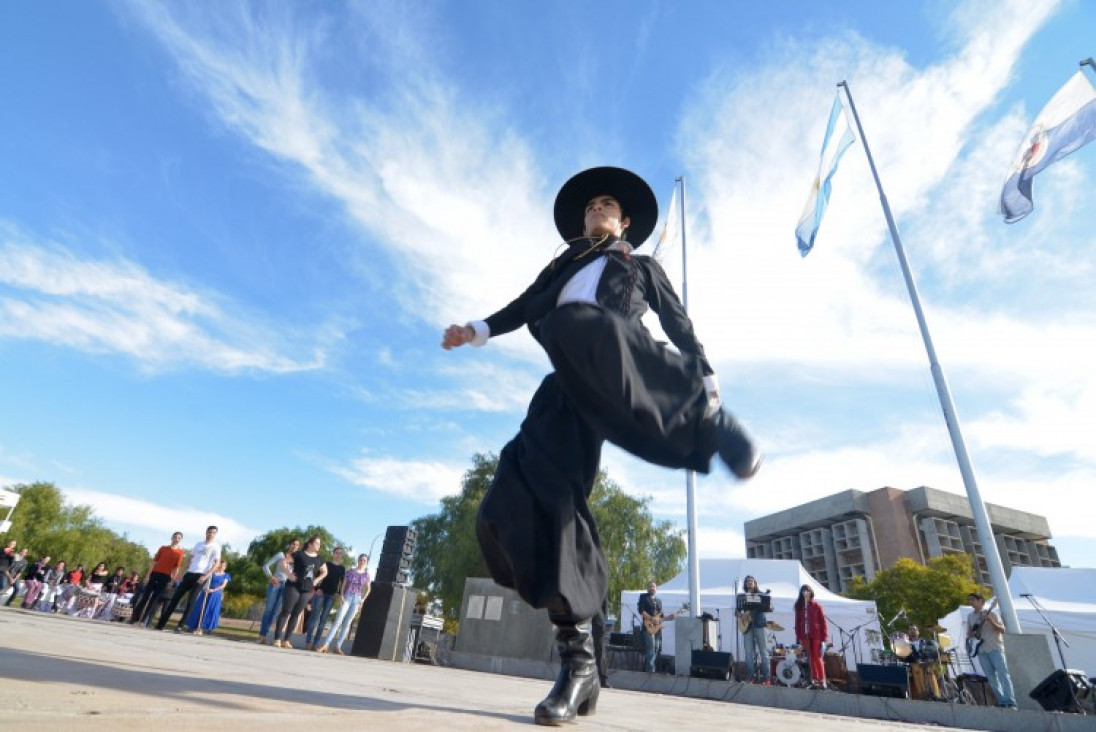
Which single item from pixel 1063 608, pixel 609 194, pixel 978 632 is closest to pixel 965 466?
pixel 978 632

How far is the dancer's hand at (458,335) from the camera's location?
8.57ft

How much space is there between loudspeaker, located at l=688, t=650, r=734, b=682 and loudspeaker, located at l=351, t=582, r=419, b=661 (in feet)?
20.1

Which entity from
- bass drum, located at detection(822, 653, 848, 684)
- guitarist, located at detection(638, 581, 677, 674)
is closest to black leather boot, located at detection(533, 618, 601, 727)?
guitarist, located at detection(638, 581, 677, 674)

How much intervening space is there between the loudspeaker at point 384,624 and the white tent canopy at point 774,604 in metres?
8.11

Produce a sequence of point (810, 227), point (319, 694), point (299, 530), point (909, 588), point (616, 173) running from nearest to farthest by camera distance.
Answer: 1. point (319, 694)
2. point (616, 173)
3. point (810, 227)
4. point (909, 588)
5. point (299, 530)

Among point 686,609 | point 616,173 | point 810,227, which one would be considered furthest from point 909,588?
point 616,173

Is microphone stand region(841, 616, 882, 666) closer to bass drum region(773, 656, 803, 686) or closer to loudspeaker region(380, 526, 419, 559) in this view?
bass drum region(773, 656, 803, 686)

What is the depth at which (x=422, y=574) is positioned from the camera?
101ft

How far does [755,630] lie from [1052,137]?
12.1 meters

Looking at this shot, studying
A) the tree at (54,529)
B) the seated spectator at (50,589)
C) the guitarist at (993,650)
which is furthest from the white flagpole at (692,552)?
the tree at (54,529)

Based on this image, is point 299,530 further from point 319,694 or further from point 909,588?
point 319,694

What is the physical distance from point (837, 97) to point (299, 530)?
62.0 metres

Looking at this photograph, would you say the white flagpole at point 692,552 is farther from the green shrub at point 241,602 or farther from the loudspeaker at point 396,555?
the green shrub at point 241,602

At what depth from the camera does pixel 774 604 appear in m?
18.0
